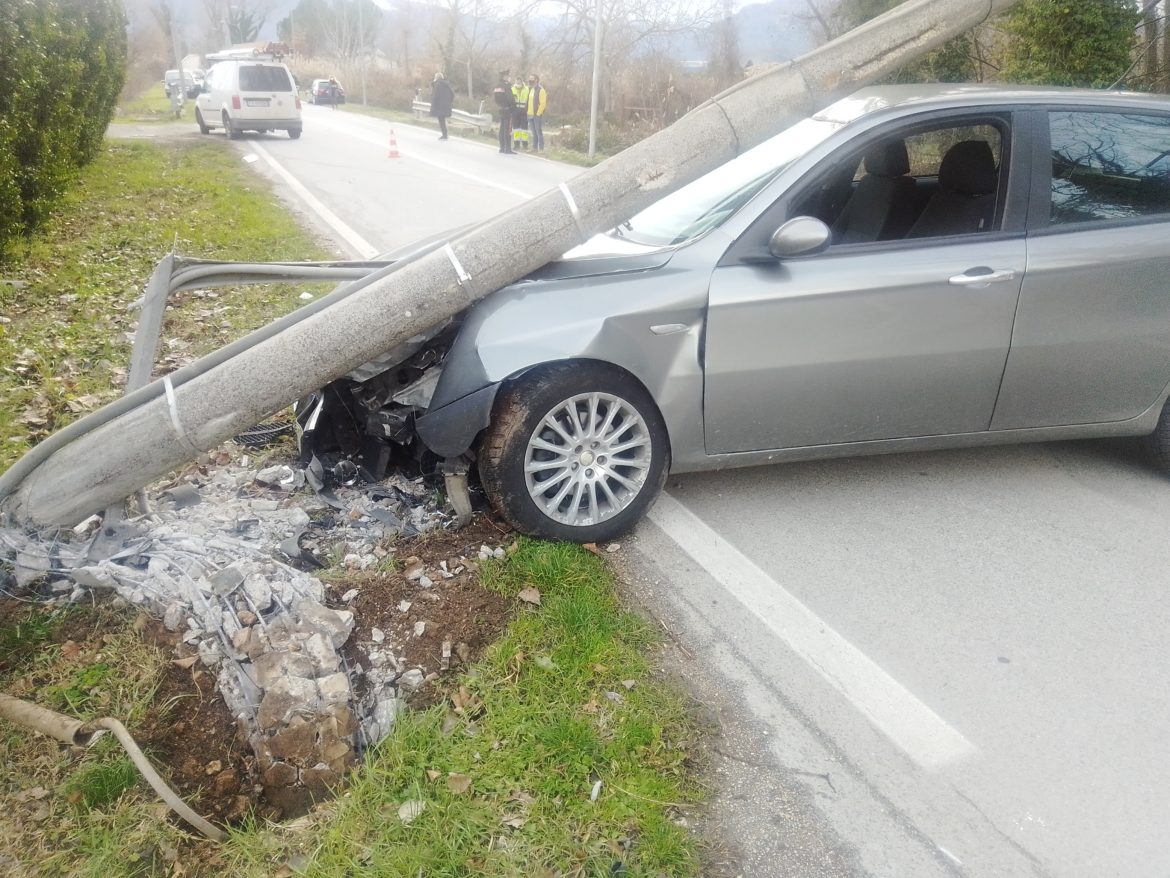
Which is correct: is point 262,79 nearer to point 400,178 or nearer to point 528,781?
point 400,178

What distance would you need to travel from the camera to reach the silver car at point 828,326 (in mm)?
3674

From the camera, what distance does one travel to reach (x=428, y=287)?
12.1 feet

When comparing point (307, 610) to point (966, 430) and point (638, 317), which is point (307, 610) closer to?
point (638, 317)

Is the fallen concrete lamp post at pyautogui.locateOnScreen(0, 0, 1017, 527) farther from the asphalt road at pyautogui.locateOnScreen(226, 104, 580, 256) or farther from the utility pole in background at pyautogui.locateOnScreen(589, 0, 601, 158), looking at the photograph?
the utility pole in background at pyautogui.locateOnScreen(589, 0, 601, 158)

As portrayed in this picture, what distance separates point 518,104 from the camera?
77.1 feet

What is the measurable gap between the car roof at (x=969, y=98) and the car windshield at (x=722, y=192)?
13 cm

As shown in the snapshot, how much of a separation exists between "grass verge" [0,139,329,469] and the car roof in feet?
11.0

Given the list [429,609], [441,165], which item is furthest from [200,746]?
[441,165]

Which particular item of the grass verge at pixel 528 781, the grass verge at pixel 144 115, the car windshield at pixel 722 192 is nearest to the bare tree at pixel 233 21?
the grass verge at pixel 144 115

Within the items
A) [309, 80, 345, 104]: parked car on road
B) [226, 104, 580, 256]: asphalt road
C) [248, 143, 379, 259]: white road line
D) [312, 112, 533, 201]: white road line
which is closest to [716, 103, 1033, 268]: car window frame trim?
[248, 143, 379, 259]: white road line

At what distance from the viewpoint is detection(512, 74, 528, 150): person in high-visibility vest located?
2352 centimetres

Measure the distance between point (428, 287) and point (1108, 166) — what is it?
314 centimetres

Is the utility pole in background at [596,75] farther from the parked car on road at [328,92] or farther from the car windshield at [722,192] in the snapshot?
the parked car on road at [328,92]

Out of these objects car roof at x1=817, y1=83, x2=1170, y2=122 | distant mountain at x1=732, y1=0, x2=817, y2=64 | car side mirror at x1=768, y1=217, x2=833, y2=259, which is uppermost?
distant mountain at x1=732, y1=0, x2=817, y2=64
